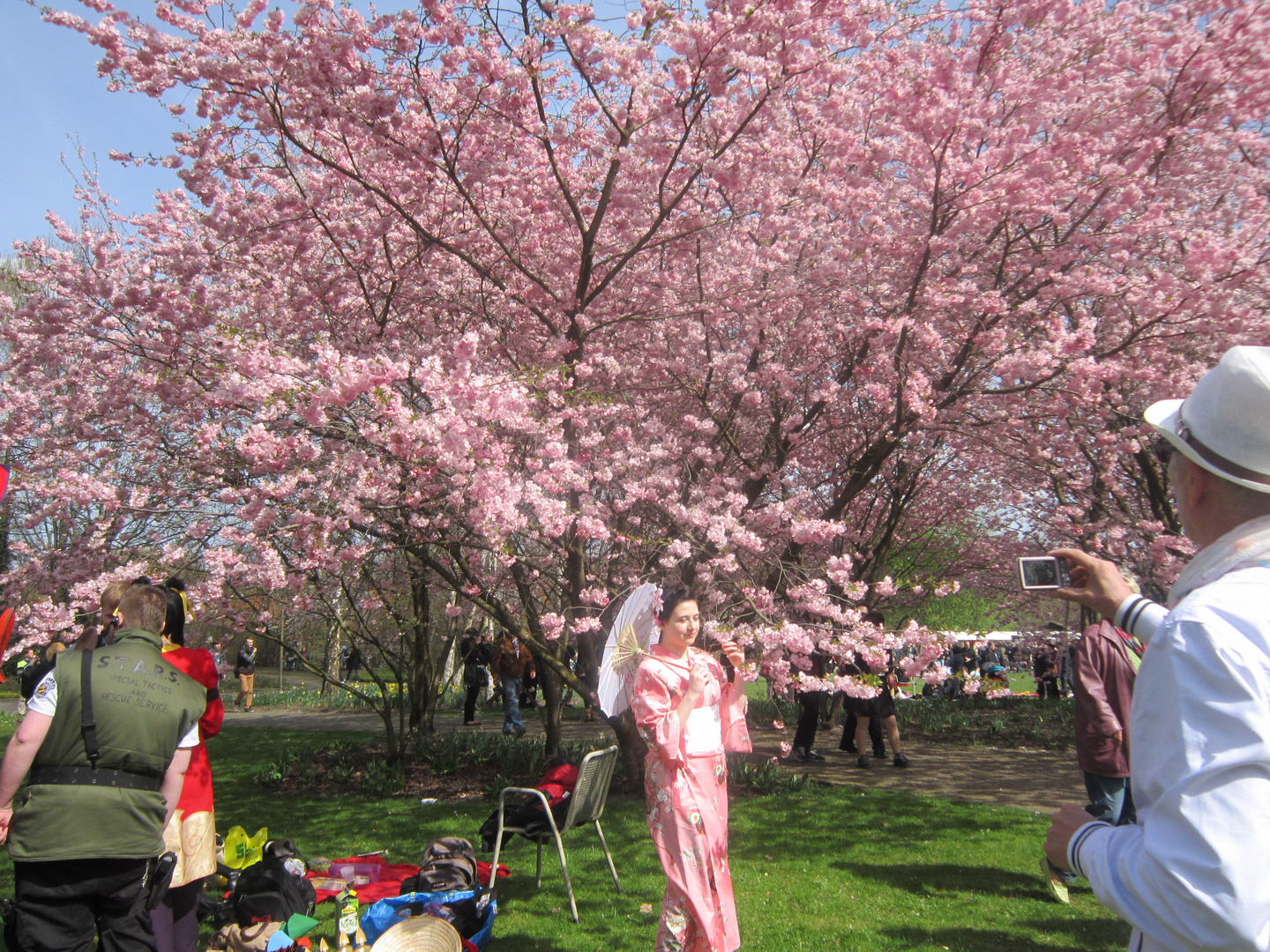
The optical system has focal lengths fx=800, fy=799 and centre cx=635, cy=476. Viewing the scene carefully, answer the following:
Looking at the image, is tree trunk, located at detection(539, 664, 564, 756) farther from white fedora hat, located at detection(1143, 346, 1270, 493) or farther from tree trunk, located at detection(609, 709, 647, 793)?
white fedora hat, located at detection(1143, 346, 1270, 493)

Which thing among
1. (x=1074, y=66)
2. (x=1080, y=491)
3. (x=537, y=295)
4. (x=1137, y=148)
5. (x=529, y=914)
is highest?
(x=1074, y=66)

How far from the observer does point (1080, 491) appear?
9.03 metres

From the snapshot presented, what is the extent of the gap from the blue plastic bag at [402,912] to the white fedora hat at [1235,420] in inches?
149

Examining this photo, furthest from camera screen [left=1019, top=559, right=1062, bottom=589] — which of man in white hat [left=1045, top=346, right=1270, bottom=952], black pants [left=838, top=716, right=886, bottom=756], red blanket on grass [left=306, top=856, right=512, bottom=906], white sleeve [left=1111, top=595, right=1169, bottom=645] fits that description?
black pants [left=838, top=716, right=886, bottom=756]

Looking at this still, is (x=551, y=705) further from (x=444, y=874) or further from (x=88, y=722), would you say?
(x=88, y=722)

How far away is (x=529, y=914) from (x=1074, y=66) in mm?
7469

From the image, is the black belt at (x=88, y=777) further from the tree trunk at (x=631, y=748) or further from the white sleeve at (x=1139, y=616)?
the tree trunk at (x=631, y=748)

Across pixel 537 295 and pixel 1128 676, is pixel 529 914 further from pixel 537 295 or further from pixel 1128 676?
pixel 537 295

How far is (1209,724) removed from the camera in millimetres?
982

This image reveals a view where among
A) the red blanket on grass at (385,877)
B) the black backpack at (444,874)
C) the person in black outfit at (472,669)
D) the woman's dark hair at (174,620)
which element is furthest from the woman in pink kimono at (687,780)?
the person in black outfit at (472,669)

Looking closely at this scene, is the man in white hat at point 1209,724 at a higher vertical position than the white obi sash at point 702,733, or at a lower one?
higher

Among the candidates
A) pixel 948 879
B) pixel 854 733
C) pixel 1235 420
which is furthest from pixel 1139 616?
pixel 854 733

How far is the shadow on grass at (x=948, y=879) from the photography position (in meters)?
4.56

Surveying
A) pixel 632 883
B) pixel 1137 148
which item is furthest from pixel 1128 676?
pixel 1137 148
